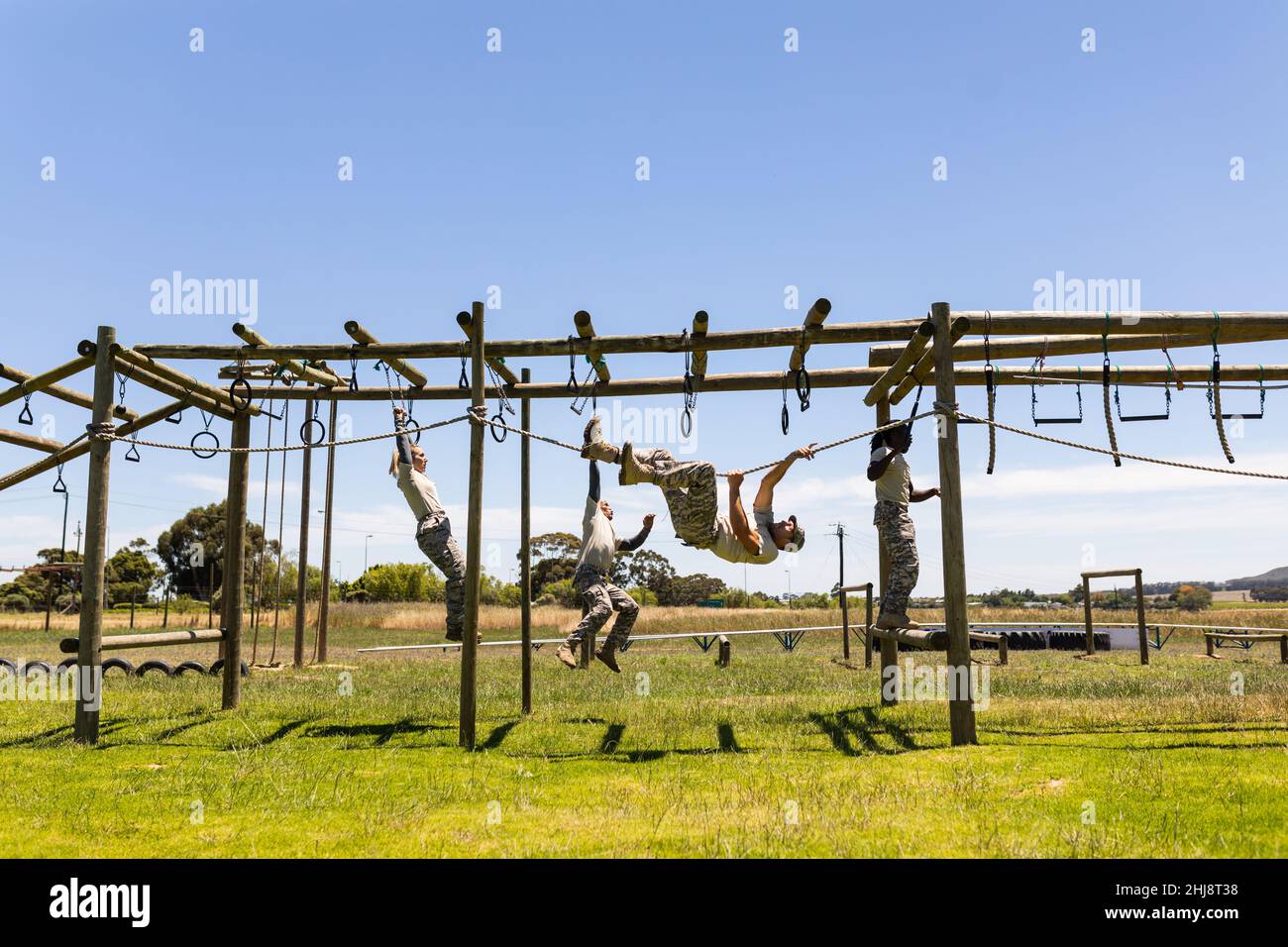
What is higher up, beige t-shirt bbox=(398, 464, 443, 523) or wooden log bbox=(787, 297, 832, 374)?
wooden log bbox=(787, 297, 832, 374)

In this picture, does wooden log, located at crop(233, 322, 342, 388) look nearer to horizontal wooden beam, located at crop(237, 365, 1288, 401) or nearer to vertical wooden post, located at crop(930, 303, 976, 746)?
horizontal wooden beam, located at crop(237, 365, 1288, 401)

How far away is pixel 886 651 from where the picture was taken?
10805mm

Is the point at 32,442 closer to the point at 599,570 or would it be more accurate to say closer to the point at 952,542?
the point at 599,570

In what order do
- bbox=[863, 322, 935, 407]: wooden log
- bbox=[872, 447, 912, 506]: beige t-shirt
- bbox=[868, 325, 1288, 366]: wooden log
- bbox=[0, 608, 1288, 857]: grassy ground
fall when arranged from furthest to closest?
bbox=[872, 447, 912, 506]: beige t-shirt
bbox=[868, 325, 1288, 366]: wooden log
bbox=[863, 322, 935, 407]: wooden log
bbox=[0, 608, 1288, 857]: grassy ground

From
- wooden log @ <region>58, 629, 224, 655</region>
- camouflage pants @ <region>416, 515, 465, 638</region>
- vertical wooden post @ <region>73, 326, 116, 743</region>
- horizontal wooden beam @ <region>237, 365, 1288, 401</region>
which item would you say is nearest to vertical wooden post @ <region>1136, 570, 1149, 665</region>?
horizontal wooden beam @ <region>237, 365, 1288, 401</region>

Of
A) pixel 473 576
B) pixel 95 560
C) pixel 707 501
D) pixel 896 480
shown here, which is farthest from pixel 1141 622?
pixel 95 560

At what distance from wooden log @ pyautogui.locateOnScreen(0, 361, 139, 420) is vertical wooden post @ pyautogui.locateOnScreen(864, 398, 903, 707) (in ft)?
29.3

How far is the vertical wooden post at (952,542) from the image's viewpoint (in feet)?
25.4

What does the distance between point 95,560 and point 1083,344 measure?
1060 centimetres

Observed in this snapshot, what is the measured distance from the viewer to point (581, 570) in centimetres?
1042

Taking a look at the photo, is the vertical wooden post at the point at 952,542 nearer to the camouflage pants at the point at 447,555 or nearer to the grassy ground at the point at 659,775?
the grassy ground at the point at 659,775

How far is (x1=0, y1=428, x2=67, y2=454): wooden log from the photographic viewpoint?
11.5m
